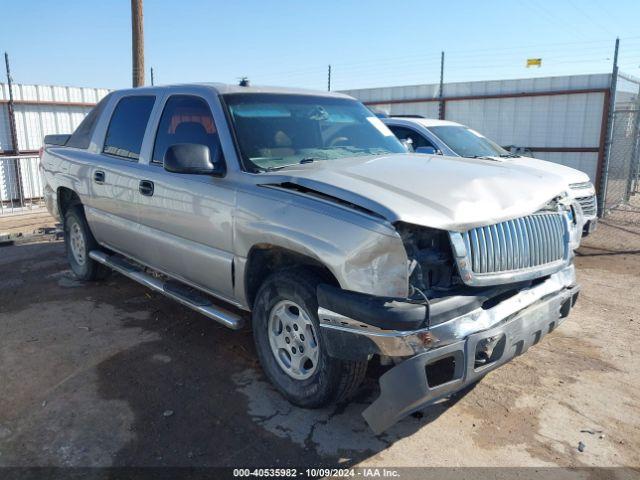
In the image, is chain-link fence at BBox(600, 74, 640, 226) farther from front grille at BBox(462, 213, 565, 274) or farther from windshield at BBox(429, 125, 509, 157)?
front grille at BBox(462, 213, 565, 274)

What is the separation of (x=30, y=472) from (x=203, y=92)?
280 cm

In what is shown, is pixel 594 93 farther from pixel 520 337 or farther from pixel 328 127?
pixel 520 337

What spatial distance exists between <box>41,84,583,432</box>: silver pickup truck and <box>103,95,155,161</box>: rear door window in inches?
1.1

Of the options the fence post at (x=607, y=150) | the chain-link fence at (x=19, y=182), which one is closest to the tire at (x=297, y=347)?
the fence post at (x=607, y=150)

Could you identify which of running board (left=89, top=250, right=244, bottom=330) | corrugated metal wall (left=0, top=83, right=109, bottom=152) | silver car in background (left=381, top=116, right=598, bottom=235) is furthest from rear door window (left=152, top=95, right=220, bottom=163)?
corrugated metal wall (left=0, top=83, right=109, bottom=152)

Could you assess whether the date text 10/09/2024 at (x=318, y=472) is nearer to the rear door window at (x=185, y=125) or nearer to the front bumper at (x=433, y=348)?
the front bumper at (x=433, y=348)

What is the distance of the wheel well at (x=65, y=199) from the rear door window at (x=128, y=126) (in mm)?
1241

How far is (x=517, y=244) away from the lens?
3162 mm

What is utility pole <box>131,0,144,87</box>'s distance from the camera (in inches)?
476

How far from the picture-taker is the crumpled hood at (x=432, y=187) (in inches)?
113

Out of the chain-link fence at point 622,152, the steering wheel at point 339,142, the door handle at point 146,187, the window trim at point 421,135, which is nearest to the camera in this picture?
the steering wheel at point 339,142

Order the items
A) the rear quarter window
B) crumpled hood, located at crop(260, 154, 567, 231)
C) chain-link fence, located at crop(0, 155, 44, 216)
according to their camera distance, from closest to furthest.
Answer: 1. crumpled hood, located at crop(260, 154, 567, 231)
2. the rear quarter window
3. chain-link fence, located at crop(0, 155, 44, 216)

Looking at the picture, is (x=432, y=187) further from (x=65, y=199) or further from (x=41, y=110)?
(x=41, y=110)

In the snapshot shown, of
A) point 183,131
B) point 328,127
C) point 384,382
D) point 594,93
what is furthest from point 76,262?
point 594,93
